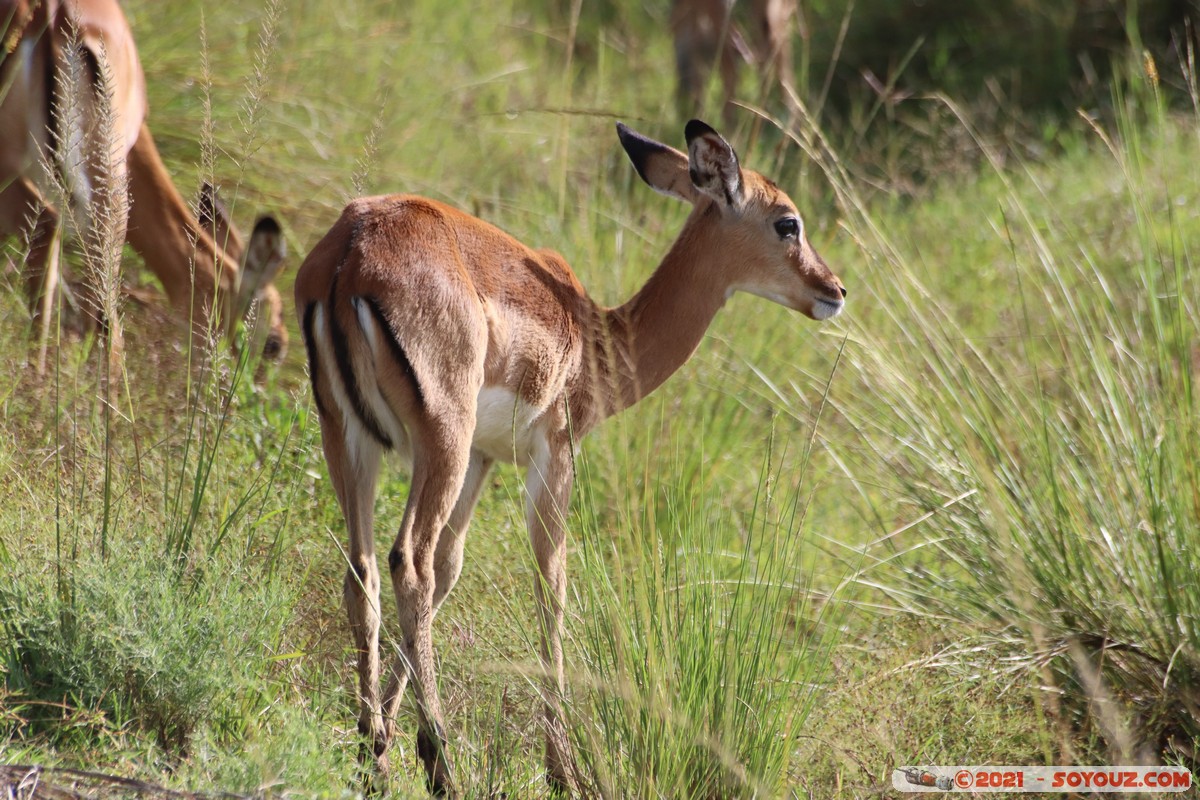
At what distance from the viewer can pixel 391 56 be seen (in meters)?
8.16

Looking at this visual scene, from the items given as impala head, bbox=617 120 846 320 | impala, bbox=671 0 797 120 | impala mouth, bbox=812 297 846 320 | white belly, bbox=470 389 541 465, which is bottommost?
white belly, bbox=470 389 541 465

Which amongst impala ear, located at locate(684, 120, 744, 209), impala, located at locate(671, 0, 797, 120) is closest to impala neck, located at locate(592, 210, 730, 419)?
impala ear, located at locate(684, 120, 744, 209)

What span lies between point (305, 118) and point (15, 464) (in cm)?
341

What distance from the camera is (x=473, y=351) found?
362cm

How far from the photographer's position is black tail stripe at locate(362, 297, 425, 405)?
342 centimetres

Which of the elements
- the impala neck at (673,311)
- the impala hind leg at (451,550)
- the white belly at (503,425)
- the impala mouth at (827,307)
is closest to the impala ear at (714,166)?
the impala neck at (673,311)

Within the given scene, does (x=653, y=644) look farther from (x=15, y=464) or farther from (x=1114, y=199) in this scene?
(x=1114, y=199)

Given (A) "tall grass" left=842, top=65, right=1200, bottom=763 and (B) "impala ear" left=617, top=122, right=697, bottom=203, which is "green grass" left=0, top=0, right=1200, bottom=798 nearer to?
(A) "tall grass" left=842, top=65, right=1200, bottom=763

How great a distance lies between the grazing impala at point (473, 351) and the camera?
3459 mm

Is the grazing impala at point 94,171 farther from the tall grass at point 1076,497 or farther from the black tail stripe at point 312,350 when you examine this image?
the tall grass at point 1076,497

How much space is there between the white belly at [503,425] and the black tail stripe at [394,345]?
16.5 inches

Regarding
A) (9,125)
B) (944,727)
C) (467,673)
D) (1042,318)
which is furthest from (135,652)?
(1042,318)

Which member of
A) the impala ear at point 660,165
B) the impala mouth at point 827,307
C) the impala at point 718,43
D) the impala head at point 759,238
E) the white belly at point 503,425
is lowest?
the white belly at point 503,425

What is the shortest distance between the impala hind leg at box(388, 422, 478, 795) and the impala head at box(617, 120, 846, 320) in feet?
4.18
